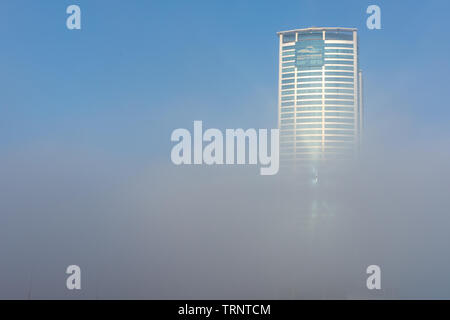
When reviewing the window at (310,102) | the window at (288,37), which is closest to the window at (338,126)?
the window at (310,102)

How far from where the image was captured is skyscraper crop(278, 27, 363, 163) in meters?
37.2

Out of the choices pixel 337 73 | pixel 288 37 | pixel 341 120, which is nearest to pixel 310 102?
pixel 337 73

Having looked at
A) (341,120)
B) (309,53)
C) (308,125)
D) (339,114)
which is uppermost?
(309,53)

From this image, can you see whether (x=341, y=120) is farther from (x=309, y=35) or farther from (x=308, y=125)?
(x=309, y=35)

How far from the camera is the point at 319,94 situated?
140ft

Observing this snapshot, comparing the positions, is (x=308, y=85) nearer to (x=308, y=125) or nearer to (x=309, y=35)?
(x=308, y=125)

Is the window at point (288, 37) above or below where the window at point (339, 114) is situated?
A: above

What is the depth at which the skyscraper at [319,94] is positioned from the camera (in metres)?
37.2

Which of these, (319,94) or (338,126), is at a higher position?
(319,94)

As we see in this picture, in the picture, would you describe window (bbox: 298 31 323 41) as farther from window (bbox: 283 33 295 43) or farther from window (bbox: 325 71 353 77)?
window (bbox: 325 71 353 77)

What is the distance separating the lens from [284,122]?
135 ft

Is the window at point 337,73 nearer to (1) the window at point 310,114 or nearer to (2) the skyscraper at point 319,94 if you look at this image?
(2) the skyscraper at point 319,94

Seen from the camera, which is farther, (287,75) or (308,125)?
(287,75)
